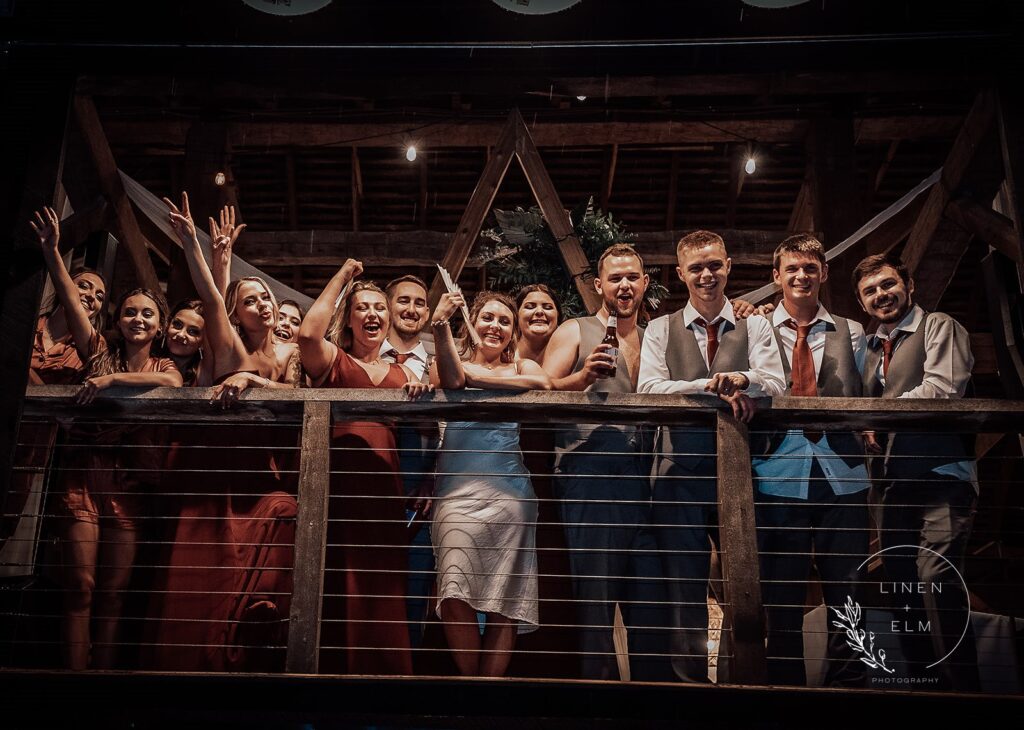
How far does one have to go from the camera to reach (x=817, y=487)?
13.9ft

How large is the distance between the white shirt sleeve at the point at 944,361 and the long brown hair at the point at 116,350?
11.6 feet

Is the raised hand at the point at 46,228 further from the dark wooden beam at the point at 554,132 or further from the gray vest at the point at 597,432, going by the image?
the dark wooden beam at the point at 554,132

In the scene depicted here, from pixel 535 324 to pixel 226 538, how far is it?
1.76 metres

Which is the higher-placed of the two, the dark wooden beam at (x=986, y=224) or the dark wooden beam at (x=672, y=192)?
the dark wooden beam at (x=672, y=192)

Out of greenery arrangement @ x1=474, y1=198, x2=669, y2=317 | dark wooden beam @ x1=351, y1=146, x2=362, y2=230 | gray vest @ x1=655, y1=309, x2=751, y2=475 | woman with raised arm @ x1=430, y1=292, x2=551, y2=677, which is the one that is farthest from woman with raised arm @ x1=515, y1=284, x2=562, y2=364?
dark wooden beam @ x1=351, y1=146, x2=362, y2=230

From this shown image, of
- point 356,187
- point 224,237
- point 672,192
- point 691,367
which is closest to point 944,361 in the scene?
point 691,367

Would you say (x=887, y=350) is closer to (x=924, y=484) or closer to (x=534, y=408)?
(x=924, y=484)

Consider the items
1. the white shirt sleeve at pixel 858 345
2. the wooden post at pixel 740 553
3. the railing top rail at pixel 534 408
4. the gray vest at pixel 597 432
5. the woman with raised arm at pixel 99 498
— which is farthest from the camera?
the white shirt sleeve at pixel 858 345

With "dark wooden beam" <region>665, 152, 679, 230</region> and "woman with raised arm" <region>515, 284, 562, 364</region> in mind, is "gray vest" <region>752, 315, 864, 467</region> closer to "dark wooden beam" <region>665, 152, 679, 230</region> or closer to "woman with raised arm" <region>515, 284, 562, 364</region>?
"woman with raised arm" <region>515, 284, 562, 364</region>

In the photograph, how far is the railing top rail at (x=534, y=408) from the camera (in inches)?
159

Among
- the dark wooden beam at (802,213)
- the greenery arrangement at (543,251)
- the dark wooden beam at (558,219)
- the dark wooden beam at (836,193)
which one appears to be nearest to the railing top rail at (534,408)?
the dark wooden beam at (558,219)

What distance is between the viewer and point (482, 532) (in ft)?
13.8

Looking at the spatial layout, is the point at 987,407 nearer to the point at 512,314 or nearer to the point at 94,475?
the point at 512,314

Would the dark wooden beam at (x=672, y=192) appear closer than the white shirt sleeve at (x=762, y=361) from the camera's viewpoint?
No
